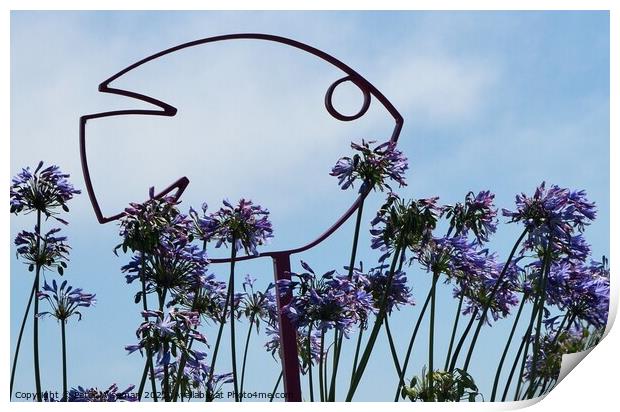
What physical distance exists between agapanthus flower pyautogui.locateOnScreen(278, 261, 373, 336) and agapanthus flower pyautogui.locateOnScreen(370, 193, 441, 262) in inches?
7.9

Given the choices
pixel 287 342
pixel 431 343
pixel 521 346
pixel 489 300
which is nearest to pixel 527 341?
pixel 521 346

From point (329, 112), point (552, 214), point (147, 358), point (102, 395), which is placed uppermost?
point (329, 112)

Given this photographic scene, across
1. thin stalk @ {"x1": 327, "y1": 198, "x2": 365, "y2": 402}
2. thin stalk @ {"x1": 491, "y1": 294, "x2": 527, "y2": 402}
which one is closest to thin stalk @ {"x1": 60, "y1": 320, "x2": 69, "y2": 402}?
thin stalk @ {"x1": 327, "y1": 198, "x2": 365, "y2": 402}

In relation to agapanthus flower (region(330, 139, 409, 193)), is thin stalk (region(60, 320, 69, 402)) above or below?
below

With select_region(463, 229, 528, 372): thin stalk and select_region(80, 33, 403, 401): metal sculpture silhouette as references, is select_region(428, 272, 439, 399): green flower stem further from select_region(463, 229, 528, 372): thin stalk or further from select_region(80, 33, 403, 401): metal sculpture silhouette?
select_region(80, 33, 403, 401): metal sculpture silhouette

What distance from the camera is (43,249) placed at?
3.98 metres

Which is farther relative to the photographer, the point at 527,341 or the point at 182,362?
the point at 527,341

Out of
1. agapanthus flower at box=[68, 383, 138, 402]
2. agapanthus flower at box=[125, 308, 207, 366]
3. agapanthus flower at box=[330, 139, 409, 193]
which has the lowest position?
agapanthus flower at box=[68, 383, 138, 402]

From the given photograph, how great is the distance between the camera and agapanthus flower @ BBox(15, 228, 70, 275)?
397cm

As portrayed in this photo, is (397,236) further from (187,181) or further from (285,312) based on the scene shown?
(187,181)

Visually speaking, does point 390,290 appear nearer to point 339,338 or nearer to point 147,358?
point 339,338

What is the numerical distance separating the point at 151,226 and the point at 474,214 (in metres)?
1.21

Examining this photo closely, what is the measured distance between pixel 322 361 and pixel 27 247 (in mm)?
1202

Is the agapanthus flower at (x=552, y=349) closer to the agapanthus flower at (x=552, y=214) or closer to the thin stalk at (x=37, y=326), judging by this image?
the agapanthus flower at (x=552, y=214)
